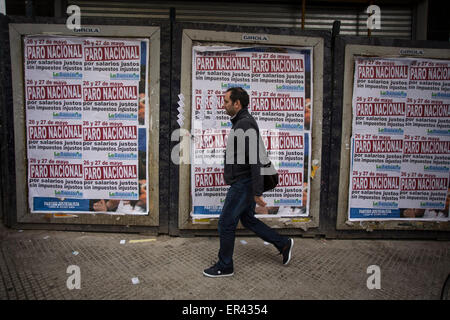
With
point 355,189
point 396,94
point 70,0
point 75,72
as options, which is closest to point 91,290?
point 75,72

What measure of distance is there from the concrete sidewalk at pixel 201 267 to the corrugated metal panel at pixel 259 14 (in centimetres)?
405

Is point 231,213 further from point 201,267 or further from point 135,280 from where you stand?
point 135,280

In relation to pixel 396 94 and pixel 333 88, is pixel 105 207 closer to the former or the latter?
pixel 333 88

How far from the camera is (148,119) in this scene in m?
4.42

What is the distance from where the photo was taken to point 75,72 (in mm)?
4387

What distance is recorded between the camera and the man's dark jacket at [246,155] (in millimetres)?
3242

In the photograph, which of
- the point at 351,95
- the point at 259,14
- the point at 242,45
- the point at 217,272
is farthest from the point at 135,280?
the point at 259,14

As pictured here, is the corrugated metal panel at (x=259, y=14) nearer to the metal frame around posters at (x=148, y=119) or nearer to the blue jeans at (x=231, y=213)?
the metal frame around posters at (x=148, y=119)

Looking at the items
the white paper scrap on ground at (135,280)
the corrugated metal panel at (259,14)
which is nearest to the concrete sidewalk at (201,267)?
the white paper scrap on ground at (135,280)

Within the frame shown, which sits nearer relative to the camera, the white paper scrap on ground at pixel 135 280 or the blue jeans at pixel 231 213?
the white paper scrap on ground at pixel 135 280

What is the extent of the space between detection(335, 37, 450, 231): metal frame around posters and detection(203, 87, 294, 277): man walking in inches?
72.2

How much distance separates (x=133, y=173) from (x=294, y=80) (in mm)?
2619

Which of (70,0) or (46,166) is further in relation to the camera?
(70,0)
